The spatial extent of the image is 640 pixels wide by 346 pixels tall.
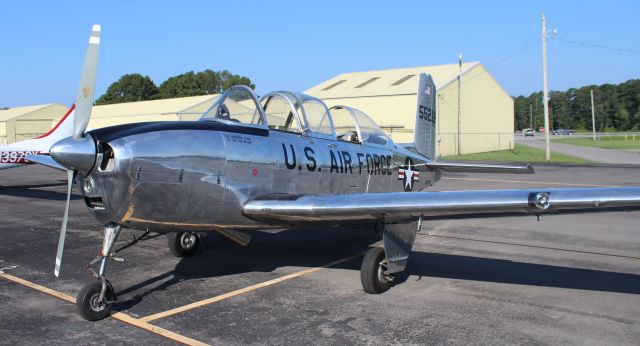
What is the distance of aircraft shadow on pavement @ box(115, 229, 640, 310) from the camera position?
20.4ft

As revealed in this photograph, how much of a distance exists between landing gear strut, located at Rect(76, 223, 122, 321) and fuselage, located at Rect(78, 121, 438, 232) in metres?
0.27

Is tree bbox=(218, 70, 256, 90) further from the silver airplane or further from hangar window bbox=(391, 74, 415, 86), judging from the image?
the silver airplane

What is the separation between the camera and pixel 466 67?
41.0m

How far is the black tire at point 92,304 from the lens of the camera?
4.91 m

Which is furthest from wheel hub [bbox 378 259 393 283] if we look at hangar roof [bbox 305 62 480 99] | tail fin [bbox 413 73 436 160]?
hangar roof [bbox 305 62 480 99]

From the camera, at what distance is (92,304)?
16.3ft

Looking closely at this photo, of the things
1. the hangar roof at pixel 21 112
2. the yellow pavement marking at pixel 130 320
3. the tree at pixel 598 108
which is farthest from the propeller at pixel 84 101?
the tree at pixel 598 108

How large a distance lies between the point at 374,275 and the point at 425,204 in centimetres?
121

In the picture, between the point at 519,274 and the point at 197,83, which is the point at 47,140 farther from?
the point at 197,83

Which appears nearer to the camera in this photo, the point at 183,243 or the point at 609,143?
the point at 183,243

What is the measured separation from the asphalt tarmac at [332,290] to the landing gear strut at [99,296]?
0.34 feet

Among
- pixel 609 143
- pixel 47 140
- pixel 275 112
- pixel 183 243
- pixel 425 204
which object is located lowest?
pixel 183 243

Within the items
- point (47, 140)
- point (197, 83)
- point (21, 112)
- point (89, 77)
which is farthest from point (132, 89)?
point (89, 77)

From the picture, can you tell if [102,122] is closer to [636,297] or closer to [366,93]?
[366,93]
